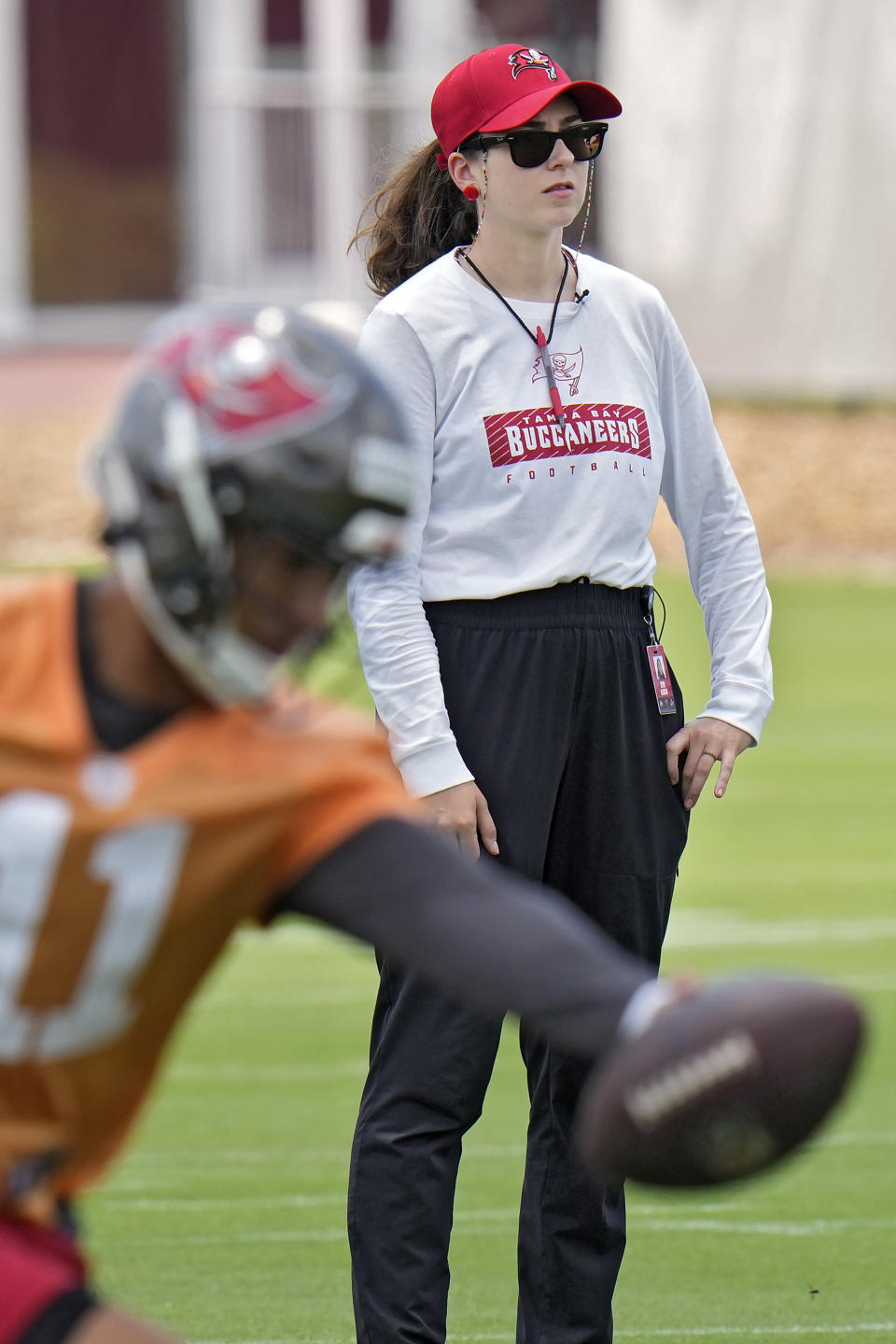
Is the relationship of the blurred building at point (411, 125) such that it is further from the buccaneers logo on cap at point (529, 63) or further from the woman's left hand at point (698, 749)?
the woman's left hand at point (698, 749)

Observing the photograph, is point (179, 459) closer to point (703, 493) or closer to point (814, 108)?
point (703, 493)

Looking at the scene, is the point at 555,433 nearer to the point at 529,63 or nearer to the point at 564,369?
the point at 564,369

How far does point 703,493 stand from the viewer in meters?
3.96

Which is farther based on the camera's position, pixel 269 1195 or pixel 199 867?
pixel 269 1195

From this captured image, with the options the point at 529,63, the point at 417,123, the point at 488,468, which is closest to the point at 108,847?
the point at 488,468

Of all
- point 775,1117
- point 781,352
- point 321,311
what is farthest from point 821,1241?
point 781,352

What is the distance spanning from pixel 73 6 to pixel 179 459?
66.9ft

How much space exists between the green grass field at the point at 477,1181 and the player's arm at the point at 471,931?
7.01 ft

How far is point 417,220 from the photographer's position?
159 inches

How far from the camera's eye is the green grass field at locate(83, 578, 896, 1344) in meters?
4.59

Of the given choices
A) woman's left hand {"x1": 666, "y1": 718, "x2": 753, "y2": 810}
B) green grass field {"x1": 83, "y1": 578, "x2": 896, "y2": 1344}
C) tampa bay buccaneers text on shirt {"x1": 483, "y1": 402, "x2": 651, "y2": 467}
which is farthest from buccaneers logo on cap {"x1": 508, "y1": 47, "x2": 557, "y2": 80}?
green grass field {"x1": 83, "y1": 578, "x2": 896, "y2": 1344}

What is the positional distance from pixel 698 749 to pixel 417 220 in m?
1.07

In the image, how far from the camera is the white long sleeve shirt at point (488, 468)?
361cm

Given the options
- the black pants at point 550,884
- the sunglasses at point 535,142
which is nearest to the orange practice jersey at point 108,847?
the black pants at point 550,884
